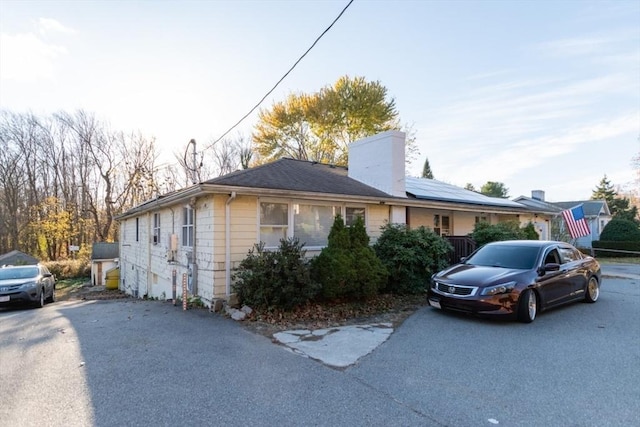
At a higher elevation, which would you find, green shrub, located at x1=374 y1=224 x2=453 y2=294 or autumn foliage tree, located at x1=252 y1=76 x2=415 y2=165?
autumn foliage tree, located at x1=252 y1=76 x2=415 y2=165

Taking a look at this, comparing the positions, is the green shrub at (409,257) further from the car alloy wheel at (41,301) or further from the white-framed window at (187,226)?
the car alloy wheel at (41,301)

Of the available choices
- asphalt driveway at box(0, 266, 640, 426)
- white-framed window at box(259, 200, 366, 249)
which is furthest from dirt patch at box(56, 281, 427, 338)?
white-framed window at box(259, 200, 366, 249)

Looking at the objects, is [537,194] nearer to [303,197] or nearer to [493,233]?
[493,233]

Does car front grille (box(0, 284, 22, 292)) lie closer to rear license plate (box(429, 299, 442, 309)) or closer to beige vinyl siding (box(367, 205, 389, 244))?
beige vinyl siding (box(367, 205, 389, 244))

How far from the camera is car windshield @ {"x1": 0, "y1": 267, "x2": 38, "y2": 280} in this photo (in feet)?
38.0

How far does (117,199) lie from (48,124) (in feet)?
27.5

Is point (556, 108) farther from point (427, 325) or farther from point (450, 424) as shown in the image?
point (450, 424)

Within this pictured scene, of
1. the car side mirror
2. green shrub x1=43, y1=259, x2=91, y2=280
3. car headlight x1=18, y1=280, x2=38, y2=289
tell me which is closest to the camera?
the car side mirror

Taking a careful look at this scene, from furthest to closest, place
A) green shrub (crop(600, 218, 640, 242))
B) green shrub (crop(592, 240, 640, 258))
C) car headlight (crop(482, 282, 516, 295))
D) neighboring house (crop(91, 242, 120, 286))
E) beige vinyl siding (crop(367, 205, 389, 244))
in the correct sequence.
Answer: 1. green shrub (crop(600, 218, 640, 242))
2. green shrub (crop(592, 240, 640, 258))
3. neighboring house (crop(91, 242, 120, 286))
4. beige vinyl siding (crop(367, 205, 389, 244))
5. car headlight (crop(482, 282, 516, 295))

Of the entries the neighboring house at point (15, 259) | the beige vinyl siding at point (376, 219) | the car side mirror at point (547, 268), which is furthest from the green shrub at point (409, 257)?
the neighboring house at point (15, 259)

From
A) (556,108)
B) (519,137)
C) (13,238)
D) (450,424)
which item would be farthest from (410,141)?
(13,238)

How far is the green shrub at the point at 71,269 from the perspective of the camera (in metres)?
26.3

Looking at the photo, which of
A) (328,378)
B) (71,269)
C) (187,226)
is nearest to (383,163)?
(187,226)

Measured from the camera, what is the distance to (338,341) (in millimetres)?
5551
